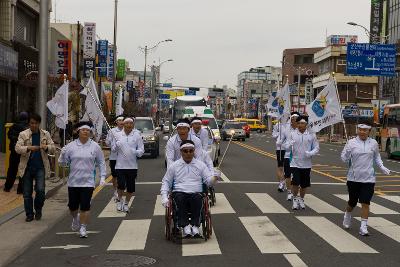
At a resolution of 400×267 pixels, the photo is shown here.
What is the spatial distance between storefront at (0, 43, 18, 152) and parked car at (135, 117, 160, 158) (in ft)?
19.1

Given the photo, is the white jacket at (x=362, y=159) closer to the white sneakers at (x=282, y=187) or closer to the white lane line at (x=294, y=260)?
the white lane line at (x=294, y=260)

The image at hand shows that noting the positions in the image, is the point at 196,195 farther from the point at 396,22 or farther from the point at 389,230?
the point at 396,22

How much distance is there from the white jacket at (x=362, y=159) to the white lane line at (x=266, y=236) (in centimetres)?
154

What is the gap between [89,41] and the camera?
4891cm

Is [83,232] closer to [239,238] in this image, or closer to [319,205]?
[239,238]

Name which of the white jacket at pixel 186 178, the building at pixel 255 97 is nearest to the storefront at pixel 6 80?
the white jacket at pixel 186 178

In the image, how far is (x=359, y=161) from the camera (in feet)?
32.9

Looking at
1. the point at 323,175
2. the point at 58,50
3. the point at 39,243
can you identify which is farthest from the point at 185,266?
the point at 58,50

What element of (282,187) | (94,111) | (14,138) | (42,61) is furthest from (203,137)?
(42,61)

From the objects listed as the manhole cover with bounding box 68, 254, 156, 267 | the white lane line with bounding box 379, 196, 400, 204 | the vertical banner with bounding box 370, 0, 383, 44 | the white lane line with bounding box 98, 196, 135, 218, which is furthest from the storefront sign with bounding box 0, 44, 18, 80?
the vertical banner with bounding box 370, 0, 383, 44

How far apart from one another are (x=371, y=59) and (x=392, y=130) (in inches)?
384

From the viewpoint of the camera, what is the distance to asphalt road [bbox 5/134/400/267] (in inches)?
310

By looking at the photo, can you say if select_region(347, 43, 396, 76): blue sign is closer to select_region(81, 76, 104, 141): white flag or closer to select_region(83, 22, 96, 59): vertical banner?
select_region(83, 22, 96, 59): vertical banner

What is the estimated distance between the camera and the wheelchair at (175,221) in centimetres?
900
